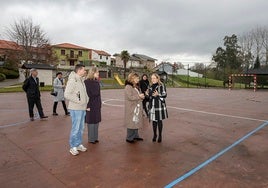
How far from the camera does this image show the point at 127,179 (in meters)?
3.73

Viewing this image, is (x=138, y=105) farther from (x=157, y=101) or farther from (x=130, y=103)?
(x=157, y=101)

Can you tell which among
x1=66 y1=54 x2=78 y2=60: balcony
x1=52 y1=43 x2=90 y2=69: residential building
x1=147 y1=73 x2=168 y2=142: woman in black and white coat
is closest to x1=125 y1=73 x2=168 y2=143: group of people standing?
x1=147 y1=73 x2=168 y2=142: woman in black and white coat

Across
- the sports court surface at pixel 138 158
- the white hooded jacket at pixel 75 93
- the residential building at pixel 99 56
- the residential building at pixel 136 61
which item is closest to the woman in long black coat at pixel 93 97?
the white hooded jacket at pixel 75 93

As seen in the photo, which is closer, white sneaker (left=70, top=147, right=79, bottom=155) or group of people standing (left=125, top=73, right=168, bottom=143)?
white sneaker (left=70, top=147, right=79, bottom=155)

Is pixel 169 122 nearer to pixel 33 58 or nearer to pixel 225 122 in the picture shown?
pixel 225 122

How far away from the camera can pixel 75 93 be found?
15.8ft

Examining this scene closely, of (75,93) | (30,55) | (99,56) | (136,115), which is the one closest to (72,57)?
(99,56)

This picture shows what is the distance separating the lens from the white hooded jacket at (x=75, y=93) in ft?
15.7

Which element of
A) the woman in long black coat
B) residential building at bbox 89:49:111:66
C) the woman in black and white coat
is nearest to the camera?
the woman in long black coat

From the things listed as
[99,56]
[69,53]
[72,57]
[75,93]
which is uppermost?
[99,56]

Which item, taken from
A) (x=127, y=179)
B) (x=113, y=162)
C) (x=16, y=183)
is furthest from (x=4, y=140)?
(x=127, y=179)

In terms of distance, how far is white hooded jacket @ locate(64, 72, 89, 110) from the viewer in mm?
4785

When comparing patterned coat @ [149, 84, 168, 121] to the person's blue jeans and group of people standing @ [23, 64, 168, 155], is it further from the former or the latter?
the person's blue jeans

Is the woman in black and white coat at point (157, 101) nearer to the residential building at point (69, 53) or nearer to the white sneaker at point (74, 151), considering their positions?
the white sneaker at point (74, 151)
